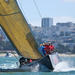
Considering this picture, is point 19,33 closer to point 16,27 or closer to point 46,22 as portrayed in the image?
point 16,27

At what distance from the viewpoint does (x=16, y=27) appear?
20.9 meters

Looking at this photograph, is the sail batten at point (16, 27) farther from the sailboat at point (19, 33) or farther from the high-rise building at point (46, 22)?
the high-rise building at point (46, 22)

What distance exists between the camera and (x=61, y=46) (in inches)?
4633

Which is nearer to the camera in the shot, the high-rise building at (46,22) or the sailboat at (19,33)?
the sailboat at (19,33)

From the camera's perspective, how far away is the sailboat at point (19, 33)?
2078 cm

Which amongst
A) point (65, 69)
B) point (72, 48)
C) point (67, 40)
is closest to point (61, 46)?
point (72, 48)

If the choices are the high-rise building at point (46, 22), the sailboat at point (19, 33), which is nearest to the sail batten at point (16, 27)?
the sailboat at point (19, 33)

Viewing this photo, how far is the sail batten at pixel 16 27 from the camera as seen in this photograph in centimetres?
2077

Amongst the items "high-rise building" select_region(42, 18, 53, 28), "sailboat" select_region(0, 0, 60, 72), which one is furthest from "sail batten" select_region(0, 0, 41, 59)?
"high-rise building" select_region(42, 18, 53, 28)

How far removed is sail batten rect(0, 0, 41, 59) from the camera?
20.8 meters

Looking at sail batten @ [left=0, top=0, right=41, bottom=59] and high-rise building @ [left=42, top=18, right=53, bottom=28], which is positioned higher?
sail batten @ [left=0, top=0, right=41, bottom=59]

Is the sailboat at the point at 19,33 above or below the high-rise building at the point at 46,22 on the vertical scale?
above

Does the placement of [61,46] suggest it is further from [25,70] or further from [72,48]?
[25,70]

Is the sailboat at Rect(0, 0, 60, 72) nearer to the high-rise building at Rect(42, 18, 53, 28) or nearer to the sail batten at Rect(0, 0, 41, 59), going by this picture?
the sail batten at Rect(0, 0, 41, 59)
